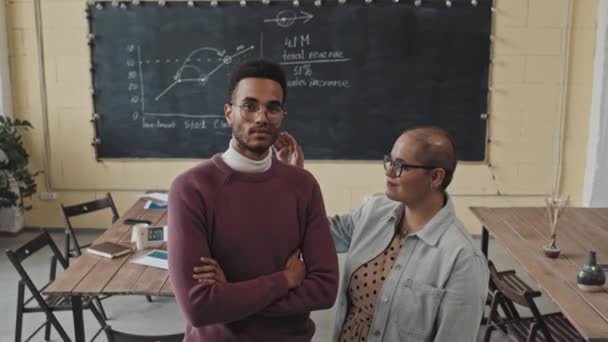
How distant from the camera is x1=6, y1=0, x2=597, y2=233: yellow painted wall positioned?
15.8 ft

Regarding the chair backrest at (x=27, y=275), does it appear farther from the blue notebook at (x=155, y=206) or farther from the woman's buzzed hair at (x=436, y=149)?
the woman's buzzed hair at (x=436, y=149)

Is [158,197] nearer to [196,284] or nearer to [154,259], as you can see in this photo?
[154,259]

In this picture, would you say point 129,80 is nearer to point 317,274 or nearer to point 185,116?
point 185,116

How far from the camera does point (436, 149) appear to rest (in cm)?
165

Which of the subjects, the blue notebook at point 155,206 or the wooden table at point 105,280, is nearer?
the wooden table at point 105,280

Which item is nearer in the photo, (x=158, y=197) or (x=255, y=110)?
(x=255, y=110)

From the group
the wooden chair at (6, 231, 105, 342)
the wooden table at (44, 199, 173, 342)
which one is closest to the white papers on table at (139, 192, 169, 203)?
the wooden chair at (6, 231, 105, 342)

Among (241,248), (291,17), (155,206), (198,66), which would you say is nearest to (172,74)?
(198,66)

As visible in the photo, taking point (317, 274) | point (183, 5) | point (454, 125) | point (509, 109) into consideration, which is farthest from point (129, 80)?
point (317, 274)

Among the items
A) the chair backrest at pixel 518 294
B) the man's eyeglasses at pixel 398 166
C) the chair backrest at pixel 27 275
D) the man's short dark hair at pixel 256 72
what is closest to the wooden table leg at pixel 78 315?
the chair backrest at pixel 27 275

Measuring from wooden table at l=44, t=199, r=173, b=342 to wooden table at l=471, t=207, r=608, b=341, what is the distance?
5.16 feet

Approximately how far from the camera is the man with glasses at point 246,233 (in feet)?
4.70

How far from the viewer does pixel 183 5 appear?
4832 mm

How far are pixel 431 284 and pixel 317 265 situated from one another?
1.08 feet
